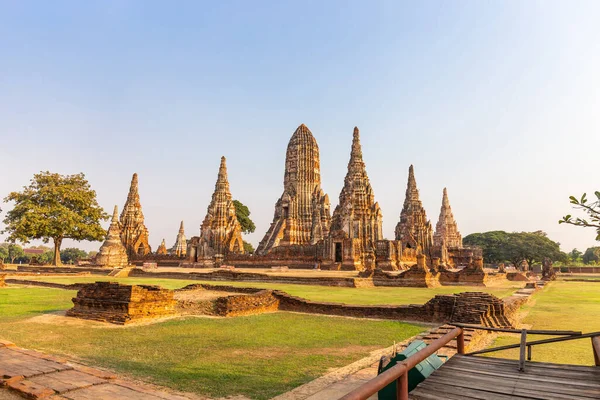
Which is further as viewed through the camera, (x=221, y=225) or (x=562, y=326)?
(x=221, y=225)

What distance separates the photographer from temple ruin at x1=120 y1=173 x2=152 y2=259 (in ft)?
156

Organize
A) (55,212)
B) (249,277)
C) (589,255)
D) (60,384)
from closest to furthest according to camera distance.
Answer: (60,384)
(249,277)
(55,212)
(589,255)

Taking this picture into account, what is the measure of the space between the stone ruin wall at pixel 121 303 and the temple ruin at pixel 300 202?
33868mm

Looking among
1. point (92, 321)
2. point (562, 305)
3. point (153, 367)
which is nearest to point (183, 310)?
point (92, 321)

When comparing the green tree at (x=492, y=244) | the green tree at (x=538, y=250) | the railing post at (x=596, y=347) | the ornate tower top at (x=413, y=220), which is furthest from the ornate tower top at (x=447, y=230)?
the railing post at (x=596, y=347)

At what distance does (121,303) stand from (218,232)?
3284 cm

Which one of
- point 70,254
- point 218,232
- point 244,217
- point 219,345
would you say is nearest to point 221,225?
point 218,232

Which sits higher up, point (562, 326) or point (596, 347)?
point (596, 347)

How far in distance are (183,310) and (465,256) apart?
120 feet

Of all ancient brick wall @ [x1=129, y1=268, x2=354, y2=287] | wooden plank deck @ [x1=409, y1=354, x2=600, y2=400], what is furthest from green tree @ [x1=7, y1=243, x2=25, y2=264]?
wooden plank deck @ [x1=409, y1=354, x2=600, y2=400]

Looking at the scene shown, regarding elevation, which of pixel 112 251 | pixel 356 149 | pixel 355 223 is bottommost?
pixel 112 251

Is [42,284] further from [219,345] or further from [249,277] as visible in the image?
[219,345]

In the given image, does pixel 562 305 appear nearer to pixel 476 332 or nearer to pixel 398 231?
pixel 476 332

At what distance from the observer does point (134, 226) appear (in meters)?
49.2
